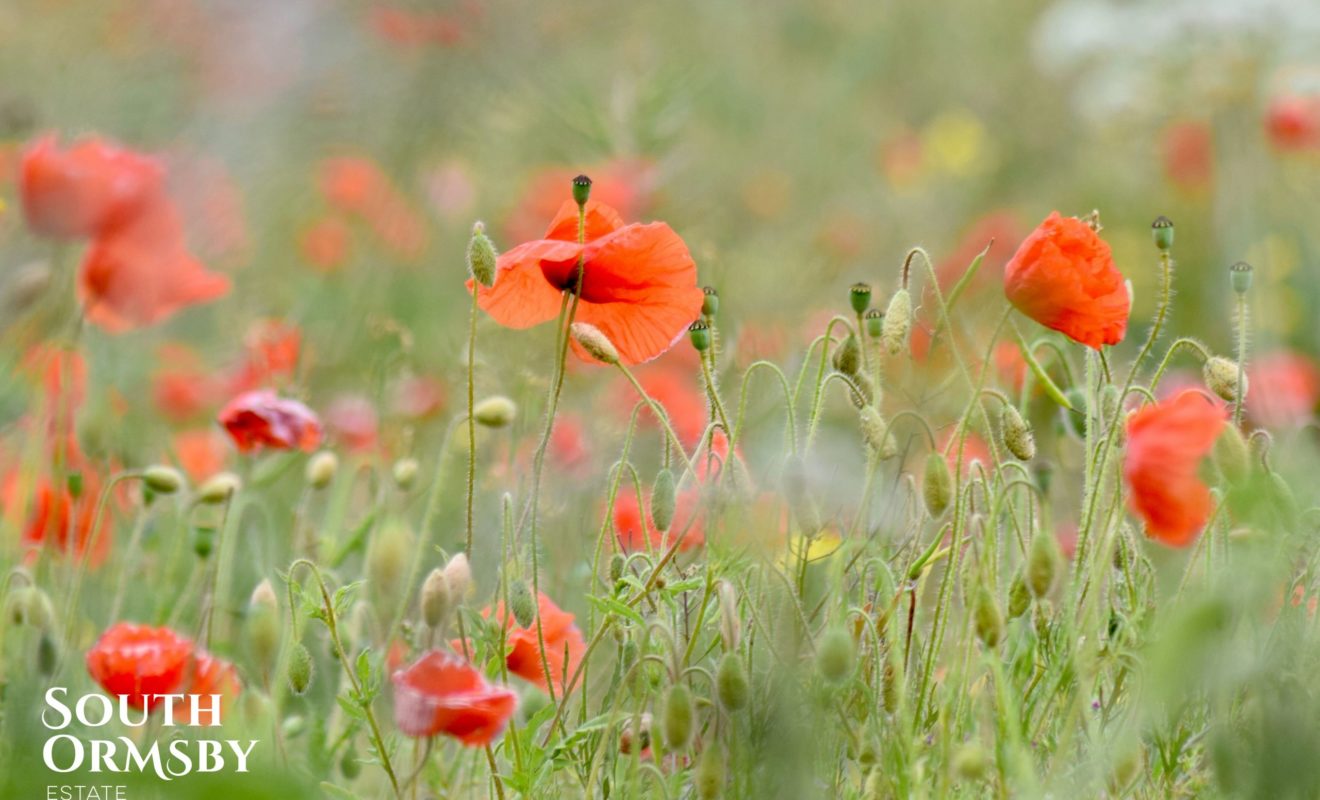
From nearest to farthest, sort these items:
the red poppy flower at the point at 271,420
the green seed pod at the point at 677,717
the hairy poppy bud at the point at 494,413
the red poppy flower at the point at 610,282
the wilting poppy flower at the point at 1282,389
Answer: the green seed pod at the point at 677,717, the red poppy flower at the point at 610,282, the hairy poppy bud at the point at 494,413, the red poppy flower at the point at 271,420, the wilting poppy flower at the point at 1282,389

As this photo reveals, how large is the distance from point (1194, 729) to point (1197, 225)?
178 inches

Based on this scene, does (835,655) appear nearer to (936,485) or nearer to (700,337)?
(936,485)

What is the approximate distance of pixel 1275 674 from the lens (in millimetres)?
1105

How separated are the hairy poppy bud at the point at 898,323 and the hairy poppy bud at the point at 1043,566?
9.0 inches

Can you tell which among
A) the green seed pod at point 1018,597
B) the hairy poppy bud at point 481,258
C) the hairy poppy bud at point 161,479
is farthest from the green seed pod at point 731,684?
the hairy poppy bud at point 161,479

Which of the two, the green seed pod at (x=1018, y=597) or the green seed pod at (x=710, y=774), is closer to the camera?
the green seed pod at (x=710, y=774)

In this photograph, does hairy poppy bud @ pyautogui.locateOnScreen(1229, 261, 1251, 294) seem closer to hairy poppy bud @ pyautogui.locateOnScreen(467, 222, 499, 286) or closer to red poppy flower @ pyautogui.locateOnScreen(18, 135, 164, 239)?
hairy poppy bud @ pyautogui.locateOnScreen(467, 222, 499, 286)

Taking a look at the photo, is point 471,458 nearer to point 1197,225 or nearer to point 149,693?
point 149,693

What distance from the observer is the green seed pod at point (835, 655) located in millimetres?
1047

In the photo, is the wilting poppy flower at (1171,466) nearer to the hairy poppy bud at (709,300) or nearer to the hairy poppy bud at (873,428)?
the hairy poppy bud at (873,428)

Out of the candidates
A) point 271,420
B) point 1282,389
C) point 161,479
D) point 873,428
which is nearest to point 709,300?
point 873,428

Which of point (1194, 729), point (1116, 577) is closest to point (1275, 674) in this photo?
point (1194, 729)

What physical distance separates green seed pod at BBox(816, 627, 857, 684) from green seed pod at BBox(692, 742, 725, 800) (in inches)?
3.7

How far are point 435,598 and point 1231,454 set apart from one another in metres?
0.58
